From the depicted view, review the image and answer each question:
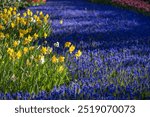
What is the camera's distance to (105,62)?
7.09 m

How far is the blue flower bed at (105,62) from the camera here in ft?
17.4

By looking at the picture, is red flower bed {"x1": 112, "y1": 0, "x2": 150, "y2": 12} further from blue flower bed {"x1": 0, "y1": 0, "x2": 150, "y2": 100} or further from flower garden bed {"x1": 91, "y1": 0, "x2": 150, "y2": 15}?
blue flower bed {"x1": 0, "y1": 0, "x2": 150, "y2": 100}

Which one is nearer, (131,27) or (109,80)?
(109,80)

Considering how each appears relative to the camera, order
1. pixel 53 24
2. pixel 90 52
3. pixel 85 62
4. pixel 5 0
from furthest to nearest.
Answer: pixel 5 0
pixel 53 24
pixel 90 52
pixel 85 62

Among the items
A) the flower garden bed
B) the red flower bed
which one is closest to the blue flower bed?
the flower garden bed

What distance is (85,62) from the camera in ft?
23.1

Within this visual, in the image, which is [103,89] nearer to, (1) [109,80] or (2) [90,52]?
(1) [109,80]

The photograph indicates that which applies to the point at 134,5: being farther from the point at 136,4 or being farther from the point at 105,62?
the point at 105,62

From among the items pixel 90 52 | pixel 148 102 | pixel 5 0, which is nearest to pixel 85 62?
pixel 90 52

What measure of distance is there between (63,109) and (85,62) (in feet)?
8.24

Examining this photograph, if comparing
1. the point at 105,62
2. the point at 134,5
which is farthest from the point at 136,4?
the point at 105,62

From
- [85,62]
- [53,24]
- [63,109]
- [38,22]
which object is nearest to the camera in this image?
[63,109]

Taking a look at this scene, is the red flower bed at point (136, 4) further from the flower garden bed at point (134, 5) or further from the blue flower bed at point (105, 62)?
the blue flower bed at point (105, 62)

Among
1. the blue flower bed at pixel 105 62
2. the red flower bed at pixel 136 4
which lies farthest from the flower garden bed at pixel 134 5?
the blue flower bed at pixel 105 62
